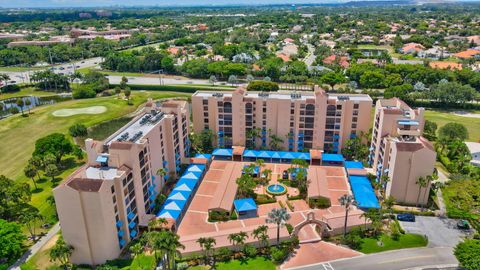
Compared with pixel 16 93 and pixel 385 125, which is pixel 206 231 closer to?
pixel 385 125

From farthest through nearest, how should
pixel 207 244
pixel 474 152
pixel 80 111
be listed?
pixel 80 111, pixel 474 152, pixel 207 244

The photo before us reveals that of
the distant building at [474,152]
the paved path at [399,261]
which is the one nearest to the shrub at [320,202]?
the paved path at [399,261]

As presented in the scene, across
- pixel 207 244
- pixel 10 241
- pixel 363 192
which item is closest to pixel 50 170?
pixel 10 241

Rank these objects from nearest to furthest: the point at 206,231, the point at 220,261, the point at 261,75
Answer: the point at 220,261 < the point at 206,231 < the point at 261,75

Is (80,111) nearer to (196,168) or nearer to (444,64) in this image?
(196,168)

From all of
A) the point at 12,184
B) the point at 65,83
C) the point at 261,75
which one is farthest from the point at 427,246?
the point at 65,83
